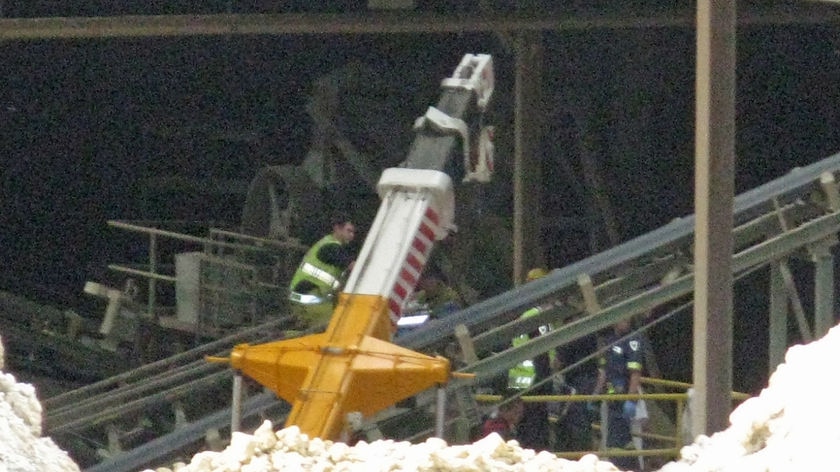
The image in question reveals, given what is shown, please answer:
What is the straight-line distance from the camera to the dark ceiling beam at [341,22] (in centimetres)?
1141

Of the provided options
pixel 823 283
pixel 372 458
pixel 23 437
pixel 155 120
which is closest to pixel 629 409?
pixel 823 283

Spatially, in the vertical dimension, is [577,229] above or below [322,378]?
above

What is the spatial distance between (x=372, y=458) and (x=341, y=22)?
7.58 m

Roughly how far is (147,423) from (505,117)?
540 centimetres

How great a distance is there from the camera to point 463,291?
1330 cm

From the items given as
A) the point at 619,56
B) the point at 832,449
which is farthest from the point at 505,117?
the point at 832,449

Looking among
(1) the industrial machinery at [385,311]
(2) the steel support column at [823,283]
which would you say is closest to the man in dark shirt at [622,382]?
(2) the steel support column at [823,283]

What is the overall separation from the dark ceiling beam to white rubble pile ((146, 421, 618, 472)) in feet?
23.7

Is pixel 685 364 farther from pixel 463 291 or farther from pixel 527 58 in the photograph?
pixel 527 58

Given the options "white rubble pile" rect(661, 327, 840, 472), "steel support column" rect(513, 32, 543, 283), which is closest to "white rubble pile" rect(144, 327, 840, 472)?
"white rubble pile" rect(661, 327, 840, 472)

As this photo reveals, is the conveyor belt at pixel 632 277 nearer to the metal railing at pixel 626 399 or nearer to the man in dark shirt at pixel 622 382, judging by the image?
the metal railing at pixel 626 399

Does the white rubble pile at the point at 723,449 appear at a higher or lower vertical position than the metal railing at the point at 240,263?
lower

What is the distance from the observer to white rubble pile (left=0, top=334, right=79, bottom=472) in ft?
11.4

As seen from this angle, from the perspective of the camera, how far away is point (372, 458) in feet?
14.5
